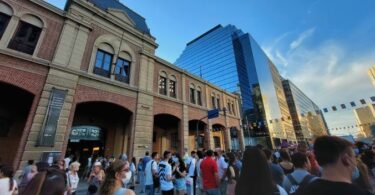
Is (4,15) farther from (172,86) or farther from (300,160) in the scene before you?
(300,160)

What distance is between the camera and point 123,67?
14.1 m

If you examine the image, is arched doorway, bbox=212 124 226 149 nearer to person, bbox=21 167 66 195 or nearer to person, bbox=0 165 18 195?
person, bbox=0 165 18 195

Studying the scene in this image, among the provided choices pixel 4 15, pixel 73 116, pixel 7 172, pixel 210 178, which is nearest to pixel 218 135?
pixel 73 116

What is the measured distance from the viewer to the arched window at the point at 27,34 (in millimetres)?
9691

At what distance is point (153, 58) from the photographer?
1611 centimetres

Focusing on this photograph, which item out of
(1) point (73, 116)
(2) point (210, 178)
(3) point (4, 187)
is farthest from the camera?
(1) point (73, 116)

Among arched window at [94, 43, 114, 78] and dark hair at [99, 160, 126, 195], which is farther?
arched window at [94, 43, 114, 78]

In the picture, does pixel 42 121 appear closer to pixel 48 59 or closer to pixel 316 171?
pixel 48 59

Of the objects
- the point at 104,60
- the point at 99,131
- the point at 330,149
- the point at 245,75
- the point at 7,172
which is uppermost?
the point at 245,75

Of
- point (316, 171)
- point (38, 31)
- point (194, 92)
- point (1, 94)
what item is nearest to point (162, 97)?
point (194, 92)

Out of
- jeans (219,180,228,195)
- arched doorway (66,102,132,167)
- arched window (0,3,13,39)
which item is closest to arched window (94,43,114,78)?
arched doorway (66,102,132,167)

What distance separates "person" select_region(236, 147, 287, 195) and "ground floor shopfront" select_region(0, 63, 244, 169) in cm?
1028

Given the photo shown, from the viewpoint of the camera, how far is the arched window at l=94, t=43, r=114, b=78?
12.6 meters

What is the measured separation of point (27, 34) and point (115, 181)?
12.4 m
